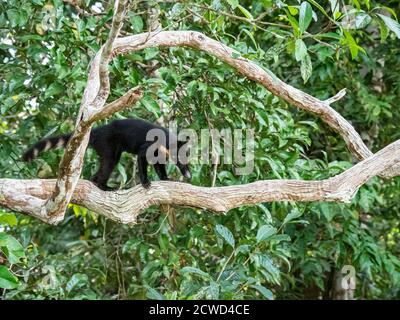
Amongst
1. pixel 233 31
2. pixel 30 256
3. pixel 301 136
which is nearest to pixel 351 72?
pixel 233 31

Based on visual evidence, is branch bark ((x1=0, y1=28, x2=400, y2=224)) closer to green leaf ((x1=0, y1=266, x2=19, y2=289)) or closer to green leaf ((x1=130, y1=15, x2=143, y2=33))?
green leaf ((x1=130, y1=15, x2=143, y2=33))

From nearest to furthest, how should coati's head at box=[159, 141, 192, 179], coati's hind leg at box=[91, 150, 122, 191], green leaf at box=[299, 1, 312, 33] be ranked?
green leaf at box=[299, 1, 312, 33] < coati's hind leg at box=[91, 150, 122, 191] < coati's head at box=[159, 141, 192, 179]

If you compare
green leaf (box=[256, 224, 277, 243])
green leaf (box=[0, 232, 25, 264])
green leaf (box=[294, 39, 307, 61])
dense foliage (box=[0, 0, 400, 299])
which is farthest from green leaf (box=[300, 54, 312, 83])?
green leaf (box=[0, 232, 25, 264])

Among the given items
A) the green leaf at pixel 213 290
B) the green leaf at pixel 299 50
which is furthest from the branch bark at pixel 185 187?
the green leaf at pixel 213 290

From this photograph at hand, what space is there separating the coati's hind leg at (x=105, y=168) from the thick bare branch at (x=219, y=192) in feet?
2.65

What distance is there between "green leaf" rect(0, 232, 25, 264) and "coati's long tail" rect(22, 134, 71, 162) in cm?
172

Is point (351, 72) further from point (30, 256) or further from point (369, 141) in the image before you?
point (30, 256)

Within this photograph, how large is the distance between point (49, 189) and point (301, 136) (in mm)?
2021

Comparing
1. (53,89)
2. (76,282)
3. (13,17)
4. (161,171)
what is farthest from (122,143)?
(13,17)

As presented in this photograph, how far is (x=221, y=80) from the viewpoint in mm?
5008

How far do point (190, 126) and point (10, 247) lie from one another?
2240 millimetres

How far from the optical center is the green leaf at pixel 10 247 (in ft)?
10.5

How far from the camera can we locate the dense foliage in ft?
15.1

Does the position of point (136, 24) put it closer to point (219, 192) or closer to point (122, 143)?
point (122, 143)
